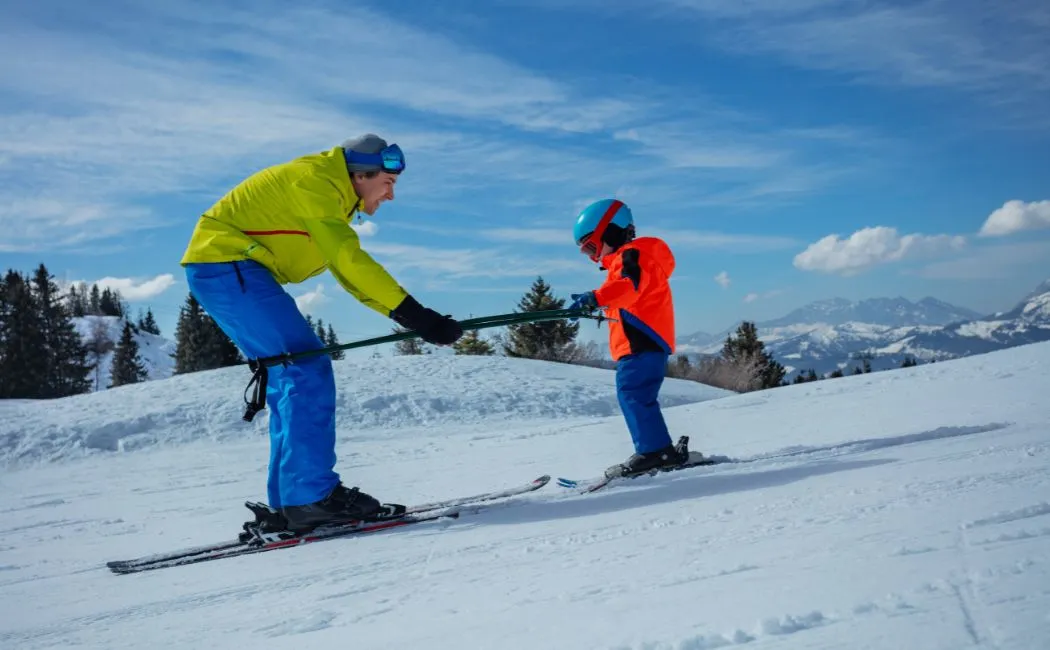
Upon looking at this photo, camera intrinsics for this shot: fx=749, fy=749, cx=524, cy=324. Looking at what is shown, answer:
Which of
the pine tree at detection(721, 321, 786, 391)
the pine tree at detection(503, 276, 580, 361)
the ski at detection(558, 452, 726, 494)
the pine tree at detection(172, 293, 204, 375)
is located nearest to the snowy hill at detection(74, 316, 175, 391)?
the pine tree at detection(172, 293, 204, 375)

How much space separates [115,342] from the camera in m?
118

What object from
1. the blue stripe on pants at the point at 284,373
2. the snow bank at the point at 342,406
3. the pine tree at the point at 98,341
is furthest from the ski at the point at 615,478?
the pine tree at the point at 98,341

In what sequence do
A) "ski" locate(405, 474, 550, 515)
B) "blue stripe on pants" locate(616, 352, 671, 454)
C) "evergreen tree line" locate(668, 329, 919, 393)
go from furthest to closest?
"evergreen tree line" locate(668, 329, 919, 393) → "blue stripe on pants" locate(616, 352, 671, 454) → "ski" locate(405, 474, 550, 515)

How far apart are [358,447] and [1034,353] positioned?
8.27 metres

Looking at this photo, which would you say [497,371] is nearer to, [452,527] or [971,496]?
[452,527]

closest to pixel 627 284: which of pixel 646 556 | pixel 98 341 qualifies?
pixel 646 556

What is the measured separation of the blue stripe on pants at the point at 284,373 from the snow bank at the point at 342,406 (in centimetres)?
733

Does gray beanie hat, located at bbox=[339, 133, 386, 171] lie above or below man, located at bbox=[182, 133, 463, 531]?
above

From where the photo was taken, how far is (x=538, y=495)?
4188 millimetres

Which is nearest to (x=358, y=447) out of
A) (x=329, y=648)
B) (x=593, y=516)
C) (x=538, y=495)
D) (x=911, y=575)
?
(x=538, y=495)

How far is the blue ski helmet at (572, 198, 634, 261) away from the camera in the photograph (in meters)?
4.82

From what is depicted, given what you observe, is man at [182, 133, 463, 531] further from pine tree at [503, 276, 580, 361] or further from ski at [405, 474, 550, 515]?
pine tree at [503, 276, 580, 361]

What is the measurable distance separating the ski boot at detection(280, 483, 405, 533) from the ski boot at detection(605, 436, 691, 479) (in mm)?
1336

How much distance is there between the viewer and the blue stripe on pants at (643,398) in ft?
15.1
